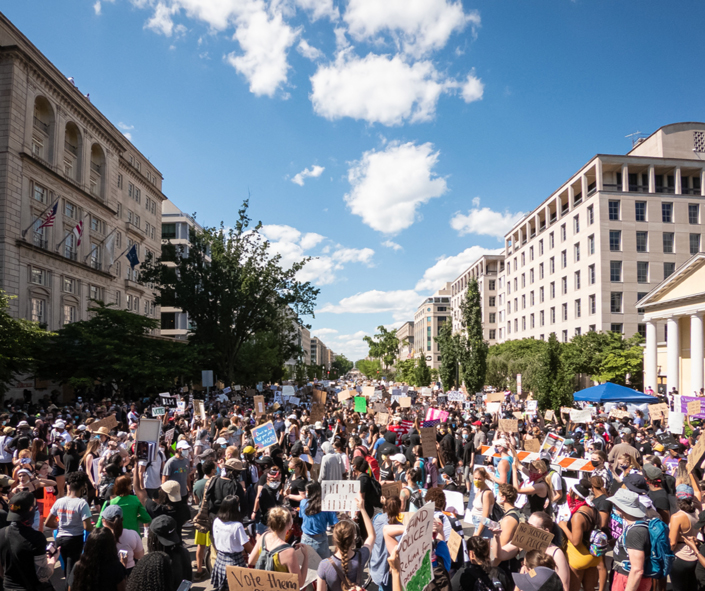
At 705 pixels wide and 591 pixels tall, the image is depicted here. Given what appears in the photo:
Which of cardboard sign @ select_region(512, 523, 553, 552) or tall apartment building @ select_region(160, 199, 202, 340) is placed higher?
tall apartment building @ select_region(160, 199, 202, 340)

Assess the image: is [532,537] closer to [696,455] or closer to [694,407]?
[696,455]

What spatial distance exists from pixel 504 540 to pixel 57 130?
43.7 meters

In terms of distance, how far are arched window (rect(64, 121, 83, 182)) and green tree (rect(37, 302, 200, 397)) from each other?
15869 millimetres

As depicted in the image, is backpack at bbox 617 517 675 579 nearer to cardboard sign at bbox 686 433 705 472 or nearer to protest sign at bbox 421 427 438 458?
cardboard sign at bbox 686 433 705 472

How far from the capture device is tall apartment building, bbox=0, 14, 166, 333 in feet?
111

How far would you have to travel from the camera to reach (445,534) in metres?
5.65

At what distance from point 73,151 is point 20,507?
4489 cm

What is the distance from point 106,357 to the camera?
30.2m

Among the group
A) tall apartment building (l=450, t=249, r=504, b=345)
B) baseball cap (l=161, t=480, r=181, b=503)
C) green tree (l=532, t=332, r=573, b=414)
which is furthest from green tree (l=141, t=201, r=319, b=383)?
tall apartment building (l=450, t=249, r=504, b=345)

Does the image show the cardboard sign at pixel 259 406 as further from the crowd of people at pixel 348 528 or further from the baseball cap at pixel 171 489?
the baseball cap at pixel 171 489

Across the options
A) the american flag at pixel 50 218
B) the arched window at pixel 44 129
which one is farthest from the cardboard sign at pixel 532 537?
the arched window at pixel 44 129

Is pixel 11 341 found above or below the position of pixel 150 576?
above

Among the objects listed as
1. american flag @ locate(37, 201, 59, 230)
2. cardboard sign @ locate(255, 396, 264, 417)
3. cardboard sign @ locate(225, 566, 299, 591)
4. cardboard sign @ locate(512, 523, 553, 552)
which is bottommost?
cardboard sign @ locate(255, 396, 264, 417)

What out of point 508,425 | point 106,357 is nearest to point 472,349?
point 106,357
